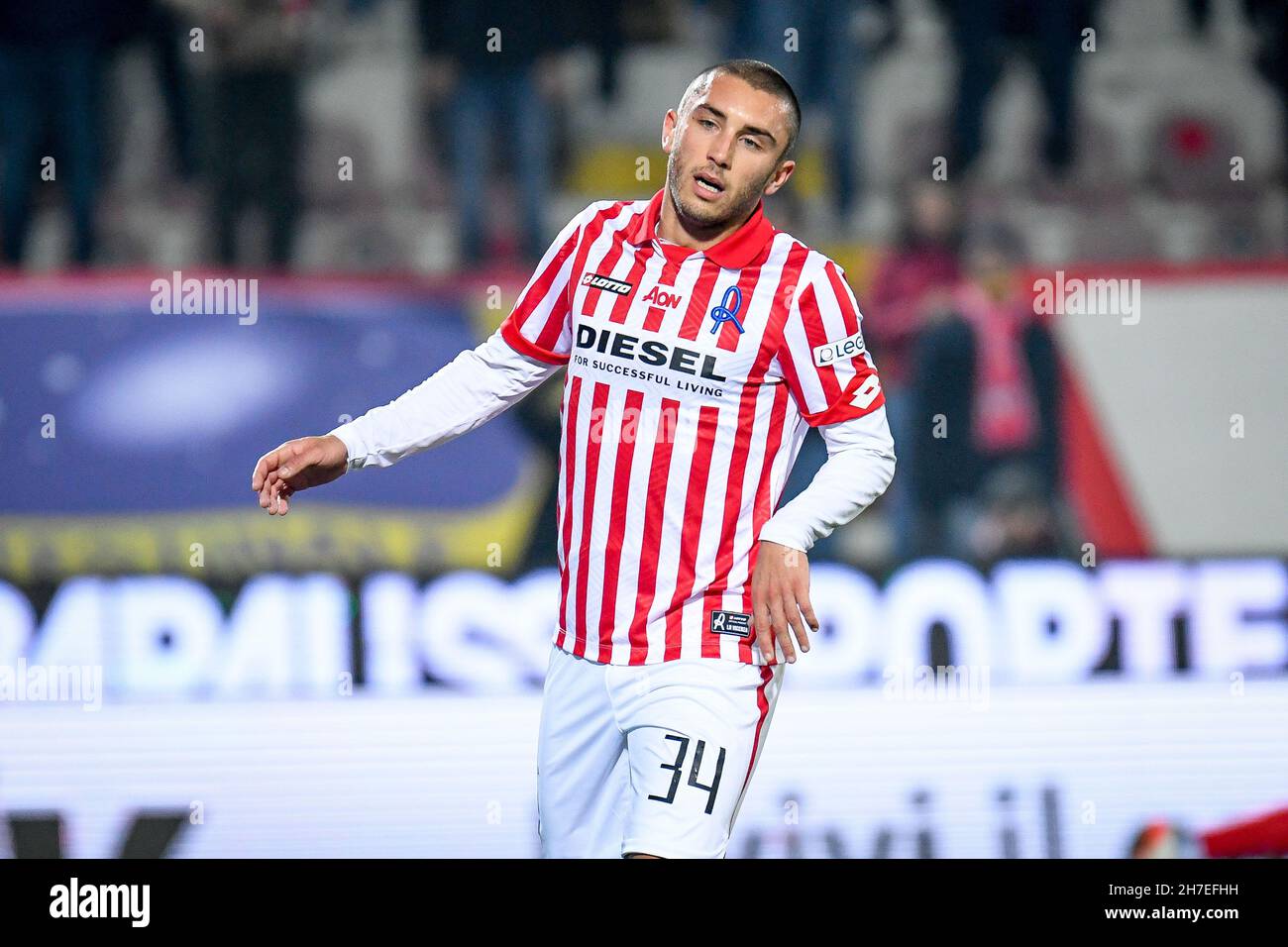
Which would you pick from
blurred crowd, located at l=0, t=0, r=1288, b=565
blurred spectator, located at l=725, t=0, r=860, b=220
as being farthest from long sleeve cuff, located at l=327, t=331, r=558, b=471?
blurred spectator, located at l=725, t=0, r=860, b=220

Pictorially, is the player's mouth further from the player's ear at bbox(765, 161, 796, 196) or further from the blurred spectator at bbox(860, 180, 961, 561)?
the blurred spectator at bbox(860, 180, 961, 561)

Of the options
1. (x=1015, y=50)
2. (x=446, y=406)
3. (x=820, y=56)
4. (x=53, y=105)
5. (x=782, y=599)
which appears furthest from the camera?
(x=1015, y=50)

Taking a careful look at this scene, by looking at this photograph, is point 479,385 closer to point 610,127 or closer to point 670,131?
point 670,131

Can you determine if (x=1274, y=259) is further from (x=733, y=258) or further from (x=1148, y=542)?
(x=733, y=258)

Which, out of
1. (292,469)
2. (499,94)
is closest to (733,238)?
(292,469)

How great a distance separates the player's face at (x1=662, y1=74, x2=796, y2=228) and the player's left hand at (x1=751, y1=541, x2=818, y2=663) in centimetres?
57

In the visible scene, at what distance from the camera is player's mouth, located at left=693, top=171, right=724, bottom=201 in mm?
2387

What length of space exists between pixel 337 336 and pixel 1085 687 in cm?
288

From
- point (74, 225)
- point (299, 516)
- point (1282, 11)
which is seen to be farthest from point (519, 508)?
point (1282, 11)

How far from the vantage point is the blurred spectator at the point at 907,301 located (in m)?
5.45

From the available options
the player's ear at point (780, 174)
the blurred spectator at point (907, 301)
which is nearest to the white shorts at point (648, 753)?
the player's ear at point (780, 174)

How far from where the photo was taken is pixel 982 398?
5.46m

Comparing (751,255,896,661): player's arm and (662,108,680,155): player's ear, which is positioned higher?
(662,108,680,155): player's ear

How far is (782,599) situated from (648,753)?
0.34 metres
